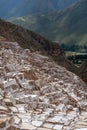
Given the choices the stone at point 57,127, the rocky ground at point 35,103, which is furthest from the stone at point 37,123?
the stone at point 57,127

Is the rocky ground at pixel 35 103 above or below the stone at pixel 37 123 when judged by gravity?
above

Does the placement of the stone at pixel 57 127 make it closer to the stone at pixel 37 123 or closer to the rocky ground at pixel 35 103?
the rocky ground at pixel 35 103

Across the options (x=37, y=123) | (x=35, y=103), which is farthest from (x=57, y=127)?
(x=35, y=103)

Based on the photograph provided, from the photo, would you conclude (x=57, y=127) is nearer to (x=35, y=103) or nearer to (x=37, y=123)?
(x=37, y=123)

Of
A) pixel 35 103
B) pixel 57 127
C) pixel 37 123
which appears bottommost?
pixel 57 127

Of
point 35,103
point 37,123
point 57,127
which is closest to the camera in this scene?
point 57,127

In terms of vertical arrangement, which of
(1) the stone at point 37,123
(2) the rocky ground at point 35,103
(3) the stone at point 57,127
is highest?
(2) the rocky ground at point 35,103

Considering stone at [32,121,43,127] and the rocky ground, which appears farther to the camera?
the rocky ground

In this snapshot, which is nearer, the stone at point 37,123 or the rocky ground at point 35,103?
the stone at point 37,123

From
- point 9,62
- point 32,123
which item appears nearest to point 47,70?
point 9,62

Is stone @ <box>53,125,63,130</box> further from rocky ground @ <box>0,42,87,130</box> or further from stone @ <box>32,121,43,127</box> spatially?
stone @ <box>32,121,43,127</box>

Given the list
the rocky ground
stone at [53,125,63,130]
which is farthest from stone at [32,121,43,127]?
stone at [53,125,63,130]
